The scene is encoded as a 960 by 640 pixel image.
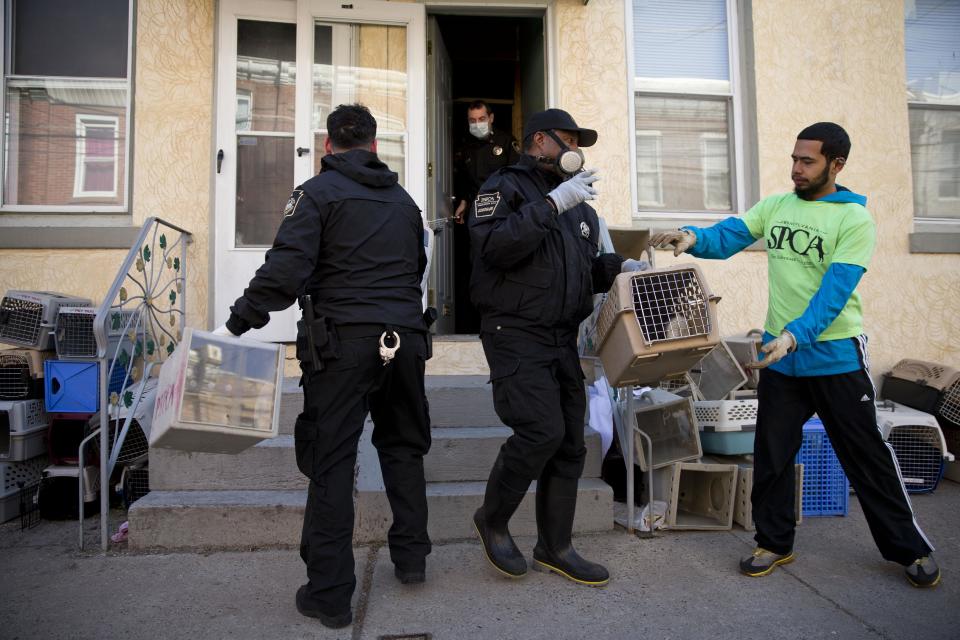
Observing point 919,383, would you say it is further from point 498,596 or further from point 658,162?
point 498,596

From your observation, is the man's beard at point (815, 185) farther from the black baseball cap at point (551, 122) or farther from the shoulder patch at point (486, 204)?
the shoulder patch at point (486, 204)

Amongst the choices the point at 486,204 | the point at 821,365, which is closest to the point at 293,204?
the point at 486,204

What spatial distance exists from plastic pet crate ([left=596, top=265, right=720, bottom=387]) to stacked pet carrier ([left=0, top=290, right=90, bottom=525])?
11.4 ft

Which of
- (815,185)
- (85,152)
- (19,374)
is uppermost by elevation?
(85,152)

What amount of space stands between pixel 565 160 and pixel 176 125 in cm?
352

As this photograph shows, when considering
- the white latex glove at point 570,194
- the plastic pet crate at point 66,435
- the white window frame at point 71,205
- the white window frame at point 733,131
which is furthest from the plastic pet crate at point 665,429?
the white window frame at point 71,205

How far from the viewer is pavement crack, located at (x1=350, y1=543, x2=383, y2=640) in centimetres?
264

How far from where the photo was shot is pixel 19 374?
4.27 m

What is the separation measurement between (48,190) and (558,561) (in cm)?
469

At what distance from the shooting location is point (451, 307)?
598 centimetres

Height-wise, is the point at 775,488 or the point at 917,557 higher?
the point at 775,488

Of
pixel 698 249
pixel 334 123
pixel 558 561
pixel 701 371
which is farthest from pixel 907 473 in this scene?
pixel 334 123

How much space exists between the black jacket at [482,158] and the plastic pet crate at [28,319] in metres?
3.38

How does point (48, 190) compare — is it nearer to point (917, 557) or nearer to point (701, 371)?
point (701, 371)
